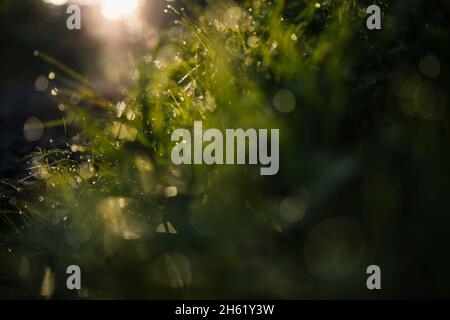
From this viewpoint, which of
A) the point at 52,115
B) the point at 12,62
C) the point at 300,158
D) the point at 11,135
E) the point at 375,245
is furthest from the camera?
the point at 12,62

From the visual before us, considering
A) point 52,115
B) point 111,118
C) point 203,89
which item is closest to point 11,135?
point 52,115

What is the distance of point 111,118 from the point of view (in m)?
3.06

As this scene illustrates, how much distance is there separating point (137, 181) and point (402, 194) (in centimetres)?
107

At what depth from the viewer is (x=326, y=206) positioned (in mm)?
1929

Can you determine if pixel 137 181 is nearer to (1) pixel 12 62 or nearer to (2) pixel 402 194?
(2) pixel 402 194

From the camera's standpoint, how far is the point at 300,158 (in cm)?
205

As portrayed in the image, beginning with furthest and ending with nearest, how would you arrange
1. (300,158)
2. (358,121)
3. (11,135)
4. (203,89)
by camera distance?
(11,135) → (203,89) → (358,121) → (300,158)

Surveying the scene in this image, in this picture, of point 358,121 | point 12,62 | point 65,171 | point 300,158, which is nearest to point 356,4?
point 358,121

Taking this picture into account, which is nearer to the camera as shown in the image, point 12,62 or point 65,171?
point 65,171

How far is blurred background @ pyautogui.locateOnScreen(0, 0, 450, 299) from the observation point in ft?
6.14

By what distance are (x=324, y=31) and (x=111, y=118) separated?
42.6 inches

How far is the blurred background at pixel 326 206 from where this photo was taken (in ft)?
6.14

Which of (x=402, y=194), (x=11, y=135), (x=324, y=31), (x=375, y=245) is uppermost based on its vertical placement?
(x=11, y=135)

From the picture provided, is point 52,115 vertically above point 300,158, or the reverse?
point 52,115
